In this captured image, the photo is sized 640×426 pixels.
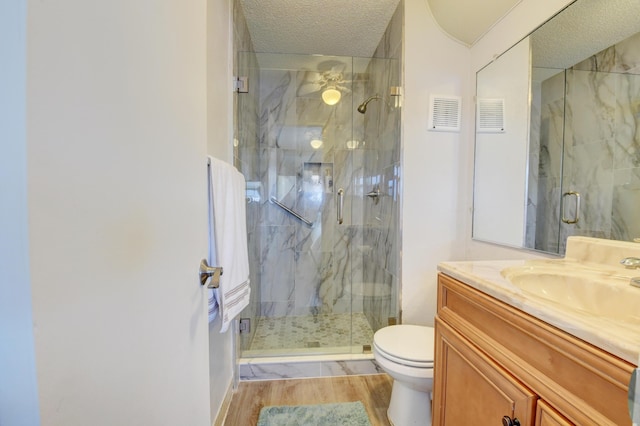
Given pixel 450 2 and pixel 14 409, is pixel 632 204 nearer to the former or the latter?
pixel 450 2

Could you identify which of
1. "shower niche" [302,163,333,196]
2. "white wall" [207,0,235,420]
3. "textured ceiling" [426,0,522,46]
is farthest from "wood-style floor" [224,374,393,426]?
"textured ceiling" [426,0,522,46]

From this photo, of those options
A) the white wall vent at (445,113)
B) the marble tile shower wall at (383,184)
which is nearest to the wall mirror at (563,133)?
the white wall vent at (445,113)

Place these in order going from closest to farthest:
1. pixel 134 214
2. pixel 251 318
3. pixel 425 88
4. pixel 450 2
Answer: pixel 134 214 → pixel 450 2 → pixel 425 88 → pixel 251 318

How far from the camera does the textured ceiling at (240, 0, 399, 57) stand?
171 cm

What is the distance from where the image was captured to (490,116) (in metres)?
1.59

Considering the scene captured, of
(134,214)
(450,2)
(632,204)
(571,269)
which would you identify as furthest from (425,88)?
(134,214)

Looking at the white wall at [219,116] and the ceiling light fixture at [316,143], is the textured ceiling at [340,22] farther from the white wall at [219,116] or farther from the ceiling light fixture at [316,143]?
the ceiling light fixture at [316,143]

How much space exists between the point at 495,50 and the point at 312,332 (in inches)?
91.6

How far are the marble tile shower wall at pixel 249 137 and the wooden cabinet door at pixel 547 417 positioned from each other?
1643mm

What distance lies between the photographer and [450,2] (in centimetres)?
154

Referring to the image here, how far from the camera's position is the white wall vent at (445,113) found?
5.58ft

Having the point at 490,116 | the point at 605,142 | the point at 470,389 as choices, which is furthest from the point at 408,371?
the point at 490,116

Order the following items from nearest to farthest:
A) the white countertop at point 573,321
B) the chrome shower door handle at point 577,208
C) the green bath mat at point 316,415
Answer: the white countertop at point 573,321, the chrome shower door handle at point 577,208, the green bath mat at point 316,415

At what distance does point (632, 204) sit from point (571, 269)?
325mm
